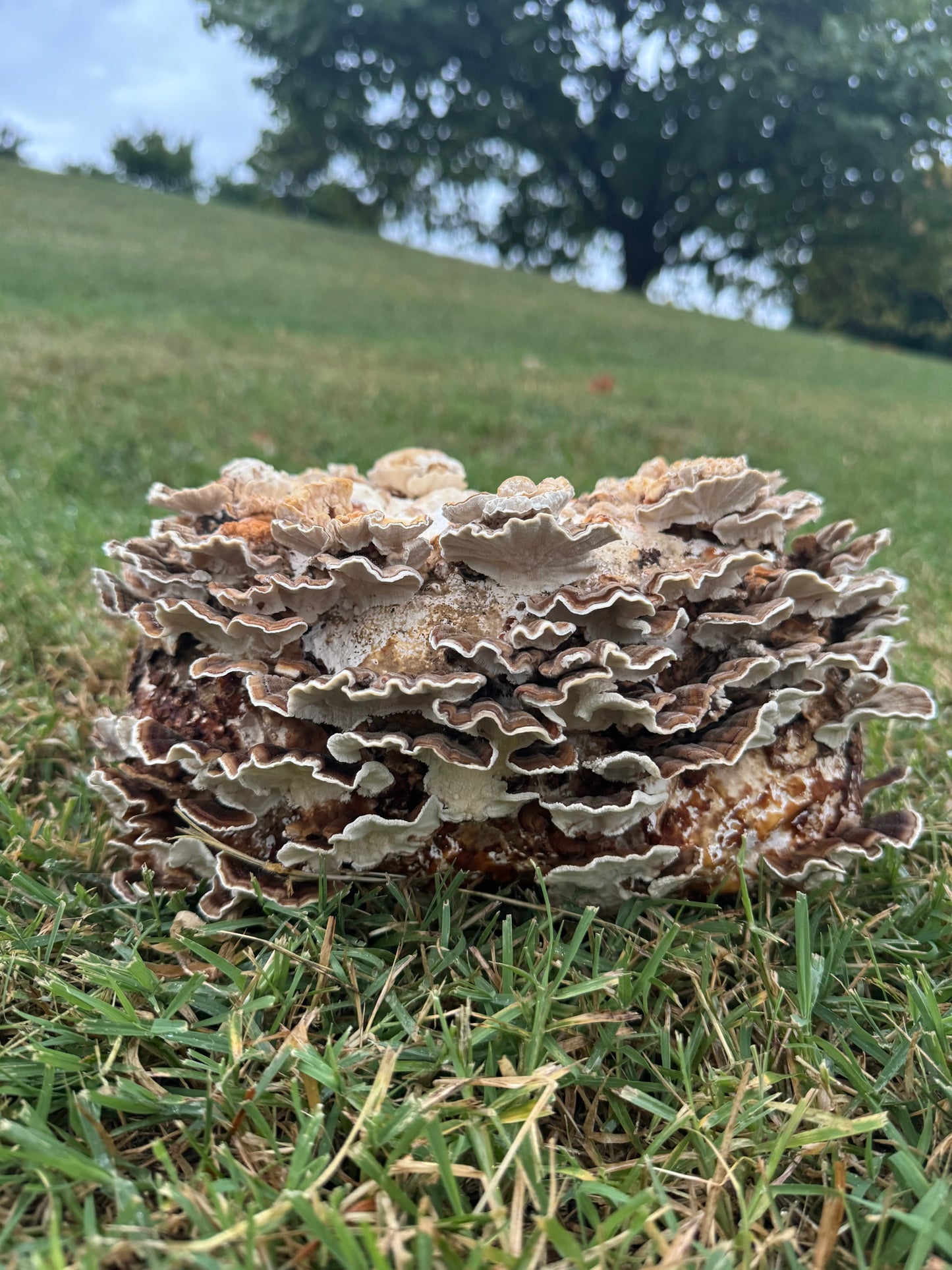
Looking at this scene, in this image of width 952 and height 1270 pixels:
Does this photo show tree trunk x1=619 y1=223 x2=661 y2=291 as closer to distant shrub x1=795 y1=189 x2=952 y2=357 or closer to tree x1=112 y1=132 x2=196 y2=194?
distant shrub x1=795 y1=189 x2=952 y2=357

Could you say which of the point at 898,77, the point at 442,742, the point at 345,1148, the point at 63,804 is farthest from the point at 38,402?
the point at 898,77

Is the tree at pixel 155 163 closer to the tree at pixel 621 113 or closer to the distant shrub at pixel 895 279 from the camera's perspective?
the tree at pixel 621 113

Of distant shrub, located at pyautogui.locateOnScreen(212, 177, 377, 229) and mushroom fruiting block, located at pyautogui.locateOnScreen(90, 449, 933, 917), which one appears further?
distant shrub, located at pyautogui.locateOnScreen(212, 177, 377, 229)

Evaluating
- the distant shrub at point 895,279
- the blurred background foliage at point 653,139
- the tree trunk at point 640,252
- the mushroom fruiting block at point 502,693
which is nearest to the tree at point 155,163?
the blurred background foliage at point 653,139

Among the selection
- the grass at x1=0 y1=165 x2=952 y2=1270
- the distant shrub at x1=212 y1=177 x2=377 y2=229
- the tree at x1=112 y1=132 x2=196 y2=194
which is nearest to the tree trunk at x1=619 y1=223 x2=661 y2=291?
the distant shrub at x1=212 y1=177 x2=377 y2=229

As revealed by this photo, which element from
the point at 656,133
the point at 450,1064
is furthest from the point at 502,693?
the point at 656,133

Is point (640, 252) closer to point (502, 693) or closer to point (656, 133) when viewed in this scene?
point (656, 133)

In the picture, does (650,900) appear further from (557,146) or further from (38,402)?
(557,146)
